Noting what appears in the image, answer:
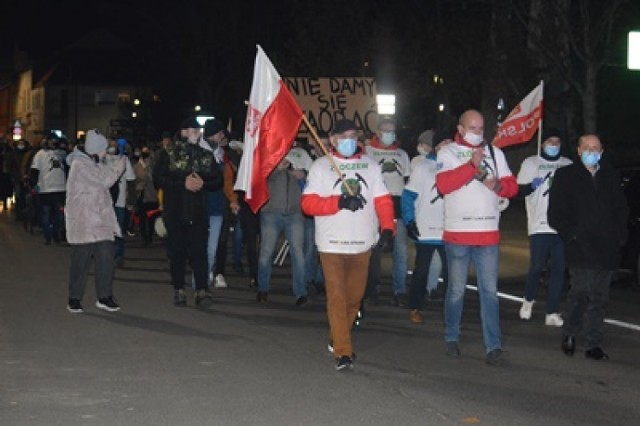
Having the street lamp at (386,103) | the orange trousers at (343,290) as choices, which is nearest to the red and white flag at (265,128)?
the orange trousers at (343,290)

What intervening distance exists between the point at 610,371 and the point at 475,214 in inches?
64.1

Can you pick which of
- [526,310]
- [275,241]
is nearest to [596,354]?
[526,310]

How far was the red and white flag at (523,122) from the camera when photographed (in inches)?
607

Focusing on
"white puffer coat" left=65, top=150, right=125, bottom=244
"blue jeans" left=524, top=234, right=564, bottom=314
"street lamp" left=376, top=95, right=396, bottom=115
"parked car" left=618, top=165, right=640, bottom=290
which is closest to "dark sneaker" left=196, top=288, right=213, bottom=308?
"white puffer coat" left=65, top=150, right=125, bottom=244

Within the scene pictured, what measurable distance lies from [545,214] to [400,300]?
2.44 metres

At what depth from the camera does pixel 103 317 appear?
1336 cm

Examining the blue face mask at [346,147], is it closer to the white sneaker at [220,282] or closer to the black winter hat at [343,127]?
the black winter hat at [343,127]

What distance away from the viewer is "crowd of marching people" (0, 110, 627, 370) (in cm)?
1057

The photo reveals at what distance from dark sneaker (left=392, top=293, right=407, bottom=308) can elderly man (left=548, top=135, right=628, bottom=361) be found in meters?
3.54

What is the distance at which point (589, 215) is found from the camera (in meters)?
11.2

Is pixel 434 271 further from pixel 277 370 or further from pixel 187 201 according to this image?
pixel 277 370

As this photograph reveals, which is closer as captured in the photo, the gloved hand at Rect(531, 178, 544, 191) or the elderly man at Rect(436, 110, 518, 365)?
the elderly man at Rect(436, 110, 518, 365)

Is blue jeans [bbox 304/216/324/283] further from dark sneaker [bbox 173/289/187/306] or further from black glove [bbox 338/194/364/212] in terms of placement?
black glove [bbox 338/194/364/212]

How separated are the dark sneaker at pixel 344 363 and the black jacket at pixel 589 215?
7.34ft
